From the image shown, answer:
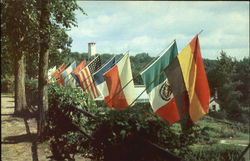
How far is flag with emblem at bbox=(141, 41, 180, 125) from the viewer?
28.7ft

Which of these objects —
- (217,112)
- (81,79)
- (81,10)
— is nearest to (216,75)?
(217,112)

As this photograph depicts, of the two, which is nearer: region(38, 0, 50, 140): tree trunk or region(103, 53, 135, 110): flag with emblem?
region(38, 0, 50, 140): tree trunk

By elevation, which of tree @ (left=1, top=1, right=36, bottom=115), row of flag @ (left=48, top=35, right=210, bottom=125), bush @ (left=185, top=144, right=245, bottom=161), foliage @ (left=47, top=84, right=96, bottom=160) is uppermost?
tree @ (left=1, top=1, right=36, bottom=115)

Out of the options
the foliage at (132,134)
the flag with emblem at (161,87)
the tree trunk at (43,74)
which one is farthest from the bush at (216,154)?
the foliage at (132,134)

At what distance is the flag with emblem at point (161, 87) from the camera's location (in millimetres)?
8734

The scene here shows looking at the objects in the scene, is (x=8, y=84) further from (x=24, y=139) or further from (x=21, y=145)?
(x=21, y=145)

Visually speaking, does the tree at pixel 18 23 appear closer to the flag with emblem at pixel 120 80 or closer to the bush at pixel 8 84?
the flag with emblem at pixel 120 80

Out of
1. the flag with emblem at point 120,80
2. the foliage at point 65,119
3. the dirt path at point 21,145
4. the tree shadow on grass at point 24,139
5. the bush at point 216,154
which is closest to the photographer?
the foliage at point 65,119

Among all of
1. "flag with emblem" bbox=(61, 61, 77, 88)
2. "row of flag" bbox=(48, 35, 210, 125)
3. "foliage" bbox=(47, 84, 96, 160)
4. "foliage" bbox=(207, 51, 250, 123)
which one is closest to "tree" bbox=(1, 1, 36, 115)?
"foliage" bbox=(47, 84, 96, 160)

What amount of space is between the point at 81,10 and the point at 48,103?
11.3ft

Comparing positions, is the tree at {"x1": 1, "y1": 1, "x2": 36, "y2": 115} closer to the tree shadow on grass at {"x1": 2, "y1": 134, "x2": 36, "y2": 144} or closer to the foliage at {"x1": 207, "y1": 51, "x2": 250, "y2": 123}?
the tree shadow on grass at {"x1": 2, "y1": 134, "x2": 36, "y2": 144}

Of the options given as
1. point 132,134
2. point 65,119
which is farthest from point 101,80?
point 132,134

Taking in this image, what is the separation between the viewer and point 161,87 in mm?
9461

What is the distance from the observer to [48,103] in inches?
471
